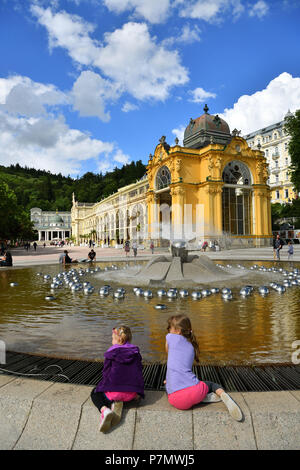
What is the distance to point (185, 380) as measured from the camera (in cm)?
300

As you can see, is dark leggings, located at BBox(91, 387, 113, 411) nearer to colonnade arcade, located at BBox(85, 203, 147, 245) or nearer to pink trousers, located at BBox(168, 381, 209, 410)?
pink trousers, located at BBox(168, 381, 209, 410)

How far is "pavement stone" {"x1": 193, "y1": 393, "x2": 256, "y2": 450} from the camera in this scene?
2.62m

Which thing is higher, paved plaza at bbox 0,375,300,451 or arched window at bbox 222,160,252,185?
arched window at bbox 222,160,252,185

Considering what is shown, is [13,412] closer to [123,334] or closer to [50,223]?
[123,334]

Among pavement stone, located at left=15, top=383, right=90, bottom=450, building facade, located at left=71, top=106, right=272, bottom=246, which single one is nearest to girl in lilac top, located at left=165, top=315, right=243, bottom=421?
pavement stone, located at left=15, top=383, right=90, bottom=450

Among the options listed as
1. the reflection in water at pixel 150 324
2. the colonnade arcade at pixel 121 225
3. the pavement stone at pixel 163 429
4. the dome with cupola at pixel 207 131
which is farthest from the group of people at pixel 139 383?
the colonnade arcade at pixel 121 225

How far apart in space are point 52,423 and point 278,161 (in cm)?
8081

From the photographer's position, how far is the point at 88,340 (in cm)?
557

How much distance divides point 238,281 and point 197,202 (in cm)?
3294

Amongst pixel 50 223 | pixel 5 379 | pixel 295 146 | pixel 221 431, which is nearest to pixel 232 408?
pixel 221 431

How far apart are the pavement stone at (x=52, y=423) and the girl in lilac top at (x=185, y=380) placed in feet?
2.91

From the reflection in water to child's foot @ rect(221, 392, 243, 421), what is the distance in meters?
1.61

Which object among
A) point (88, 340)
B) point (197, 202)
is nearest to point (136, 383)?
point (88, 340)
